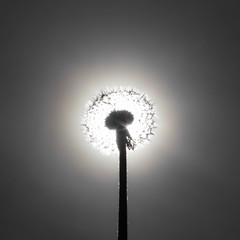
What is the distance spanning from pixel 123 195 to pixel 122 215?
0.33m

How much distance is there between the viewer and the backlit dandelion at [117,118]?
7.69 meters

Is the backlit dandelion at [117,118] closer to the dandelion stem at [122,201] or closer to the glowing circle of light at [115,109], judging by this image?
the glowing circle of light at [115,109]

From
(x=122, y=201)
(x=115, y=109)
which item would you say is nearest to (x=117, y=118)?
(x=115, y=109)

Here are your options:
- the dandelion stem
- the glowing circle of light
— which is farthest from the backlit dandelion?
the dandelion stem

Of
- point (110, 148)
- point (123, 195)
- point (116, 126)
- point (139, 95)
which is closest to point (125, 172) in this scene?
point (123, 195)

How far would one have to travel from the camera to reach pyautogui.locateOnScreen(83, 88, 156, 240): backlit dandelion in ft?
25.2

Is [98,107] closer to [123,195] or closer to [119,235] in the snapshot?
[123,195]

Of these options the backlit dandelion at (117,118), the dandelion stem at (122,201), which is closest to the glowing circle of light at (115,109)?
the backlit dandelion at (117,118)

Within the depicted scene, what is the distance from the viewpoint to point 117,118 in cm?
767

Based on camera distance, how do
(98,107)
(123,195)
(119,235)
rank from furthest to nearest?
(98,107), (123,195), (119,235)

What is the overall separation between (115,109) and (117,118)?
0.31 meters

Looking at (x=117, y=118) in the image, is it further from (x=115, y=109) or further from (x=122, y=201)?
(x=122, y=201)

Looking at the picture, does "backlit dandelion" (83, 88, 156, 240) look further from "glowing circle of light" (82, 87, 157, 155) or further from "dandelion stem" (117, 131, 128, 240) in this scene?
"dandelion stem" (117, 131, 128, 240)

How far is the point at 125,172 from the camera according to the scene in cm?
609
